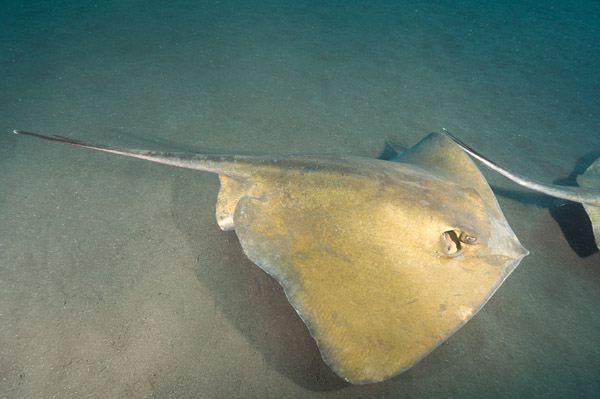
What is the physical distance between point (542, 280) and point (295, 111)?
404 centimetres

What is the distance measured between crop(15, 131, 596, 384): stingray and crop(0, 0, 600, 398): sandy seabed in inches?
24.0

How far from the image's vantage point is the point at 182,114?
179 inches

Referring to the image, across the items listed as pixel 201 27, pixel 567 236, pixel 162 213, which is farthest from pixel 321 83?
pixel 567 236

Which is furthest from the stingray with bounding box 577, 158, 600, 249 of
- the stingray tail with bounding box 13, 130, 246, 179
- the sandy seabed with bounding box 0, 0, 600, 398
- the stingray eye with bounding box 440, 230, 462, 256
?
the stingray tail with bounding box 13, 130, 246, 179

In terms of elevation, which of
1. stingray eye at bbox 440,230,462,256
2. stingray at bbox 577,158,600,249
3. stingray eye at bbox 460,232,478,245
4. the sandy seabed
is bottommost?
the sandy seabed

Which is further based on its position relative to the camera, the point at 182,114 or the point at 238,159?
the point at 182,114

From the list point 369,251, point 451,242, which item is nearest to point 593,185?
point 451,242

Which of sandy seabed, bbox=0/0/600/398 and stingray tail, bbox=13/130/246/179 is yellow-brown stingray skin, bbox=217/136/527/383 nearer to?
stingray tail, bbox=13/130/246/179

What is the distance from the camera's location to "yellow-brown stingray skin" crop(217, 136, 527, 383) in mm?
1788

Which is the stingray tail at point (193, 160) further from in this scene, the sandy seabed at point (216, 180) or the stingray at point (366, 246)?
the sandy seabed at point (216, 180)

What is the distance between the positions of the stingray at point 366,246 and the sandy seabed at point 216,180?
0.61 meters

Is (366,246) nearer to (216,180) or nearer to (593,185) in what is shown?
(216,180)

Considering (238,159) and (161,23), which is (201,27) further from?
(238,159)

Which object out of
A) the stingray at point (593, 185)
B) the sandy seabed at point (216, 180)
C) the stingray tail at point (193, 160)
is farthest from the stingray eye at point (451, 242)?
the stingray at point (593, 185)
